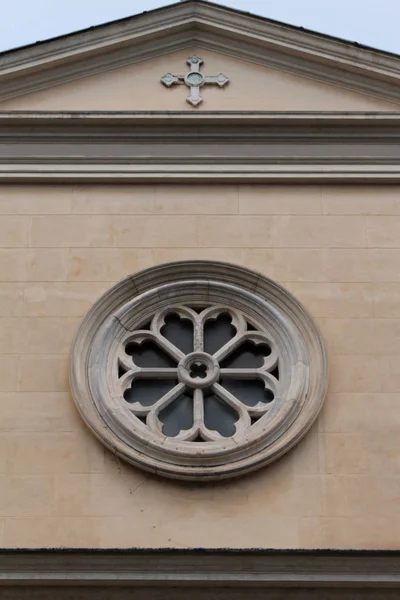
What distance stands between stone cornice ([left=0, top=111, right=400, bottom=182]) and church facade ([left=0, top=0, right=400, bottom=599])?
0.08ft

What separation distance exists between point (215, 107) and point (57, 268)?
2733 mm

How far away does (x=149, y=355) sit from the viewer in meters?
12.1

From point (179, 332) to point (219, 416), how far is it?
3.28ft

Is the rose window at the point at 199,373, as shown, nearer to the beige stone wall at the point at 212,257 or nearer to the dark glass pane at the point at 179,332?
the dark glass pane at the point at 179,332

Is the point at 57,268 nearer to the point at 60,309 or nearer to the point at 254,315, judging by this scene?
the point at 60,309

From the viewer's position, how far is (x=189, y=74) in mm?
14234

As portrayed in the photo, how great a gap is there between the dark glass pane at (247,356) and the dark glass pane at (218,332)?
151 mm

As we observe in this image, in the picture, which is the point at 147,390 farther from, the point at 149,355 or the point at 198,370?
the point at 198,370

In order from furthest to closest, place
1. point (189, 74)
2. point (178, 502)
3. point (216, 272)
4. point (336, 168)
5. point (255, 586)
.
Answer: point (189, 74), point (336, 168), point (216, 272), point (178, 502), point (255, 586)

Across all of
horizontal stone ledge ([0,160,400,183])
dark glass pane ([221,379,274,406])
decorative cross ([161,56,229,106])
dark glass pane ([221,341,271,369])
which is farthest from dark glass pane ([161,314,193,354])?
decorative cross ([161,56,229,106])

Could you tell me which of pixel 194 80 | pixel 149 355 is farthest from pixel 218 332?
pixel 194 80

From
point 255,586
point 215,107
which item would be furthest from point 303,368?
point 215,107

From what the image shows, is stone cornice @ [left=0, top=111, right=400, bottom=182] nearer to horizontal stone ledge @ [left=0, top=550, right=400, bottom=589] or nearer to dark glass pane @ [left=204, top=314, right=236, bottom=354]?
dark glass pane @ [left=204, top=314, right=236, bottom=354]

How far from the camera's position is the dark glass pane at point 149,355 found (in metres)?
12.0
